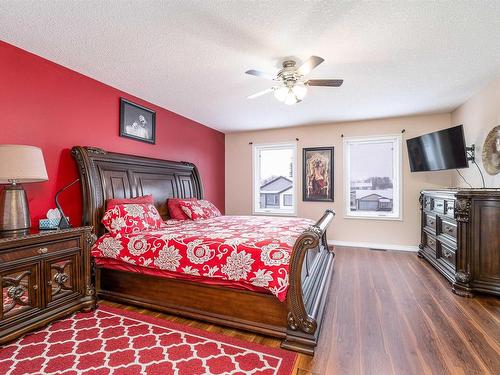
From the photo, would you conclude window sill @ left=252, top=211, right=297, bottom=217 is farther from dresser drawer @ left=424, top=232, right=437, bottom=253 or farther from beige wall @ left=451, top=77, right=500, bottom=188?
beige wall @ left=451, top=77, right=500, bottom=188

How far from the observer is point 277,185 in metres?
6.00

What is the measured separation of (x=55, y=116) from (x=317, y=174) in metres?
4.49

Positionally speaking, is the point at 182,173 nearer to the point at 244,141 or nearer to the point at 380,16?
the point at 244,141

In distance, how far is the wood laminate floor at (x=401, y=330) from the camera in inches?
68.3

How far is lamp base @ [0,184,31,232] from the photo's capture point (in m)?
2.11

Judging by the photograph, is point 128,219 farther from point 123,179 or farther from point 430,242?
point 430,242

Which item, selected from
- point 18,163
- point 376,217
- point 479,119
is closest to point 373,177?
point 376,217

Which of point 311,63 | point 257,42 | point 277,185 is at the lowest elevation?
point 277,185

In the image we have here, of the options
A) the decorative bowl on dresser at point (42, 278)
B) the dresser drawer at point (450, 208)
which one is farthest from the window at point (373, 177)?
the decorative bowl on dresser at point (42, 278)

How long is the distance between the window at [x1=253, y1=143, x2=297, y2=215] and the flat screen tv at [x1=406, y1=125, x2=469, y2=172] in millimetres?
2284

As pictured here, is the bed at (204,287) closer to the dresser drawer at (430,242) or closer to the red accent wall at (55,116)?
the red accent wall at (55,116)

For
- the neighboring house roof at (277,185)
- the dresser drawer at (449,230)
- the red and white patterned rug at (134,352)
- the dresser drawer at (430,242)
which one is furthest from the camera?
the neighboring house roof at (277,185)

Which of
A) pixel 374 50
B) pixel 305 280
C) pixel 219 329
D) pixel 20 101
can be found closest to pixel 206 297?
pixel 219 329

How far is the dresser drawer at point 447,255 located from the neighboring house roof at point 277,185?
301cm
